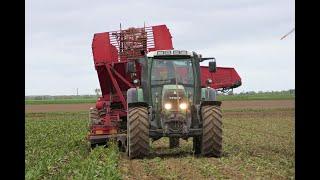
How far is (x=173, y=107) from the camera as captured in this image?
491 inches

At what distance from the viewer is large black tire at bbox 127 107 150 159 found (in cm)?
1211

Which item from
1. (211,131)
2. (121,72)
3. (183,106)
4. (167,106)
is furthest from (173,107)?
(121,72)

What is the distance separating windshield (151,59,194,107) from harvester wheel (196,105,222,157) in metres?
1.11

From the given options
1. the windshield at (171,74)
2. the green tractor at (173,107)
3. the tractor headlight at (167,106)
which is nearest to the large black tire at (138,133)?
the green tractor at (173,107)

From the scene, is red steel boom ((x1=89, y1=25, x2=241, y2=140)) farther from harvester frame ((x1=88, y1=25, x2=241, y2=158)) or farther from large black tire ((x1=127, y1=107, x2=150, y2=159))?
large black tire ((x1=127, y1=107, x2=150, y2=159))

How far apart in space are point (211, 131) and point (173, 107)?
3.36ft

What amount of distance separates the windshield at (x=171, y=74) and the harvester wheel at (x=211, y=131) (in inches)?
43.9

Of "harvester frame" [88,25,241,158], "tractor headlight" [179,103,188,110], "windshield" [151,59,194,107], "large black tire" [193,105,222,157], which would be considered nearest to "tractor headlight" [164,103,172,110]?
"tractor headlight" [179,103,188,110]

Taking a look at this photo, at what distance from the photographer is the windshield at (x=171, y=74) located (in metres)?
13.2
